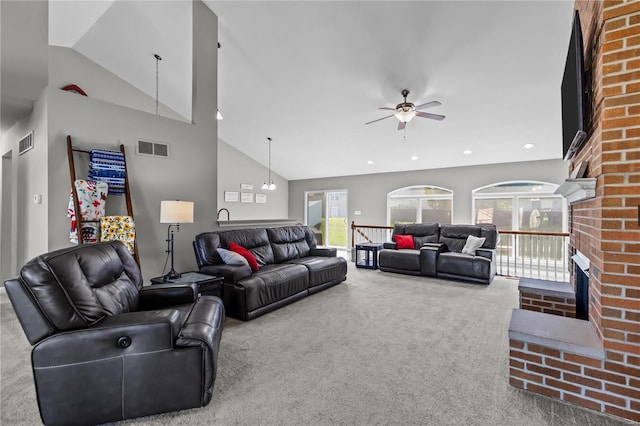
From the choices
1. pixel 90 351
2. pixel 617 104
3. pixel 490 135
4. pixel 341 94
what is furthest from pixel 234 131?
pixel 617 104

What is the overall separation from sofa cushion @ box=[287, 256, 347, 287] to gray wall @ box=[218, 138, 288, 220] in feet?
13.9

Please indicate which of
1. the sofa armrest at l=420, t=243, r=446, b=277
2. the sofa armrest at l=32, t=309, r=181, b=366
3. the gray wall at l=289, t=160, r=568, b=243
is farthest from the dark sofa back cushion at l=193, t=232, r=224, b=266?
the gray wall at l=289, t=160, r=568, b=243

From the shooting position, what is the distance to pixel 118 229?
339 centimetres

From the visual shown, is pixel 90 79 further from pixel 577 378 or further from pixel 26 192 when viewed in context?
pixel 577 378

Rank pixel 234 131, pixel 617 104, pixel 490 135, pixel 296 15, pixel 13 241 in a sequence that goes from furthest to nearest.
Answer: pixel 234 131
pixel 490 135
pixel 13 241
pixel 296 15
pixel 617 104

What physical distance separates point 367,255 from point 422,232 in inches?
48.8

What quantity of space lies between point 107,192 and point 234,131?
433 cm

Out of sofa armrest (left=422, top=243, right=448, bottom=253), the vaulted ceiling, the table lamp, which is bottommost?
sofa armrest (left=422, top=243, right=448, bottom=253)

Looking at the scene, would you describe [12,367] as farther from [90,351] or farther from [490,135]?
[490,135]

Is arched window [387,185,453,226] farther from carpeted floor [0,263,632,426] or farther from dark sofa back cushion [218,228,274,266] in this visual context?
dark sofa back cushion [218,228,274,266]

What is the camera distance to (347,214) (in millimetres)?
9297

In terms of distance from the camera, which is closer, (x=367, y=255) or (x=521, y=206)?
(x=367, y=255)

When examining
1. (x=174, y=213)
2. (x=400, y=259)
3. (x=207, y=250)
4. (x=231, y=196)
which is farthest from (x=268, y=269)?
(x=231, y=196)

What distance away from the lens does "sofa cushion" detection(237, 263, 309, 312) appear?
3236mm
